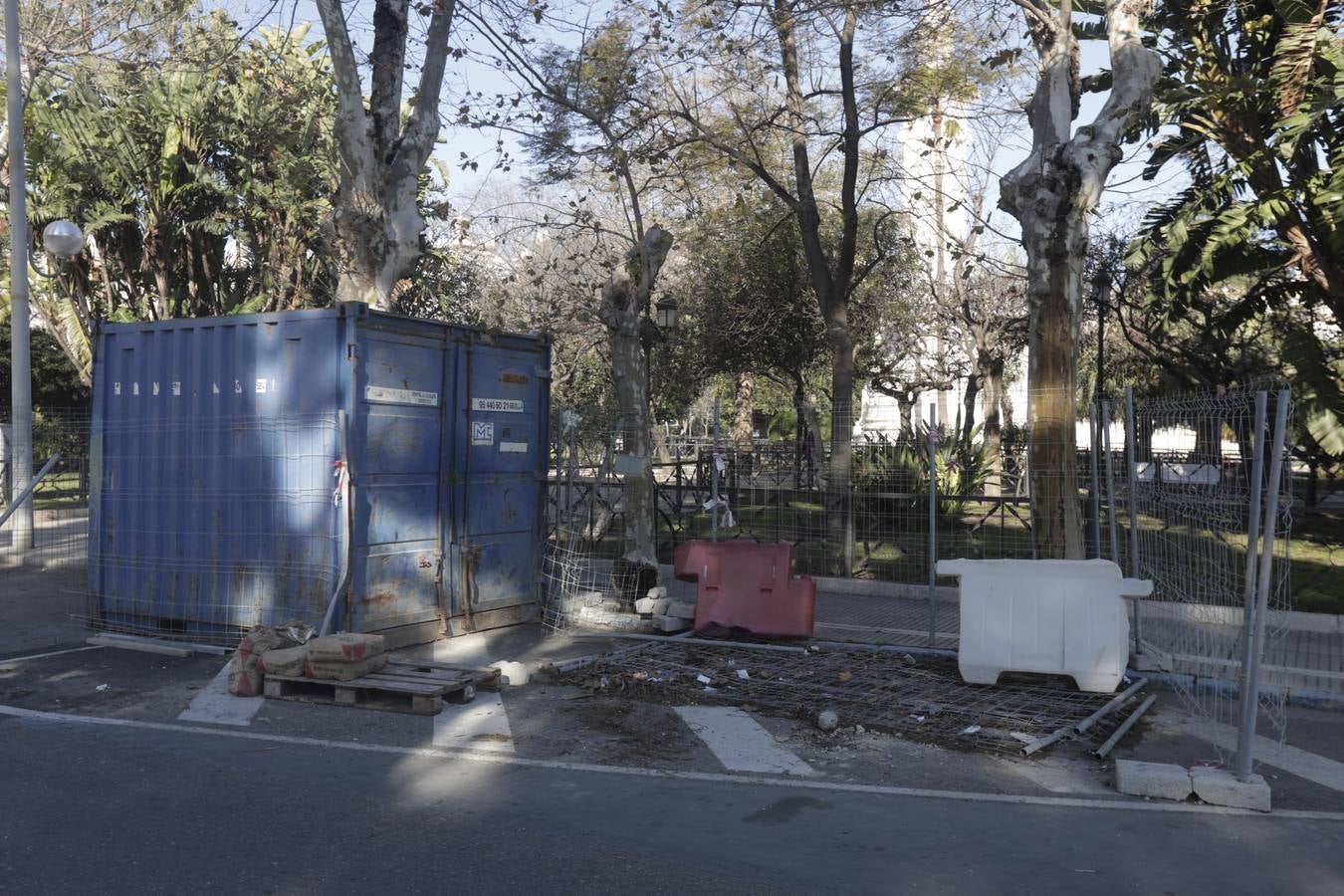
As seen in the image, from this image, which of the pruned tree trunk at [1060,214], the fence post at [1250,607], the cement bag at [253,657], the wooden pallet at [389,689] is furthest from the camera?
the pruned tree trunk at [1060,214]

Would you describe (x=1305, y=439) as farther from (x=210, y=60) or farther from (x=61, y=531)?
(x=61, y=531)

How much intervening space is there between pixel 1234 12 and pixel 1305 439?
903cm

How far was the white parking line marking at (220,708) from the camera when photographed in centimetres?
723

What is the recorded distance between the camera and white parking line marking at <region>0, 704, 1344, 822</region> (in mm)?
5684

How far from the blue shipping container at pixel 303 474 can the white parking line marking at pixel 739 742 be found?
3.21 m

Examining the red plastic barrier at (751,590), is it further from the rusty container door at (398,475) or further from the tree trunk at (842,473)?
the tree trunk at (842,473)

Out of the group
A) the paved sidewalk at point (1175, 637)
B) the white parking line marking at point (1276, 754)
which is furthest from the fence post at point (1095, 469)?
the white parking line marking at point (1276, 754)

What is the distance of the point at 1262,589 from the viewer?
580 cm

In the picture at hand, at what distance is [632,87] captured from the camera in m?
15.4

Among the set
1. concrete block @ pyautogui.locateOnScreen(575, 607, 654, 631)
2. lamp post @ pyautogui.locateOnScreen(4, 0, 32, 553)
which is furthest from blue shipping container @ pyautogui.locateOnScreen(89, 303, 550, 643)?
lamp post @ pyautogui.locateOnScreen(4, 0, 32, 553)

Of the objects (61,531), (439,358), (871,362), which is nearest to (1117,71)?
(439,358)

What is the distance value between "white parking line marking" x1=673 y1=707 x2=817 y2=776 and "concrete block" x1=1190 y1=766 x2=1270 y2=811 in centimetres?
204

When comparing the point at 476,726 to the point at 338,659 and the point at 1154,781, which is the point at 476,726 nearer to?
the point at 338,659

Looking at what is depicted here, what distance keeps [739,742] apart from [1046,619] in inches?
109
